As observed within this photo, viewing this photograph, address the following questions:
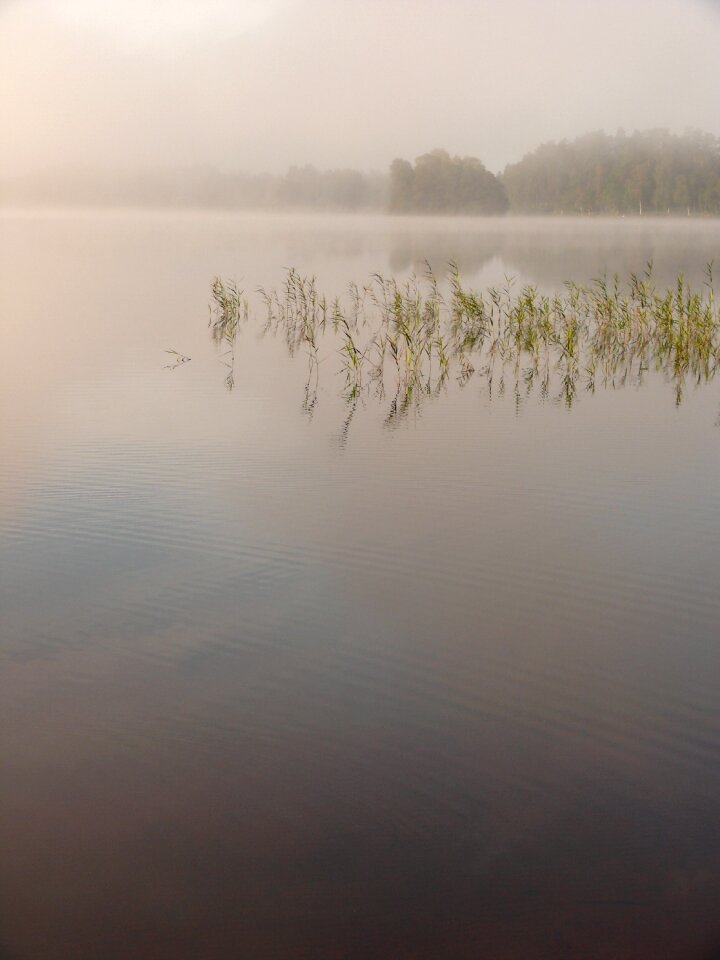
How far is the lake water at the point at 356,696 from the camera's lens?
2.28m

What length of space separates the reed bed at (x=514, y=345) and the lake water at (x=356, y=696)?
2338 millimetres

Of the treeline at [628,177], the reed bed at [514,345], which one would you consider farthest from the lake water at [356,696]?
the treeline at [628,177]

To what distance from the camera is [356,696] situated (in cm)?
311

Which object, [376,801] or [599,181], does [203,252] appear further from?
[599,181]

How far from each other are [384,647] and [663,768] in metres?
1.01

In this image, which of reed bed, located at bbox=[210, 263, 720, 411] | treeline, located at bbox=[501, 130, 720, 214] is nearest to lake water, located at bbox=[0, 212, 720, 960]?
reed bed, located at bbox=[210, 263, 720, 411]

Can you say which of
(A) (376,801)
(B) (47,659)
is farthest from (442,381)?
(A) (376,801)

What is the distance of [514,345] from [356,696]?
25.8 ft

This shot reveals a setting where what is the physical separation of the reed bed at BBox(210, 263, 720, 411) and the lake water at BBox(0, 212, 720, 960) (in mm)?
2338

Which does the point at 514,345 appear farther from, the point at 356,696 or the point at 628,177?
the point at 628,177

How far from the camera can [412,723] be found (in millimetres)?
2955

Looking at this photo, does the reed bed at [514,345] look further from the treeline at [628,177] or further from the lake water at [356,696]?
the treeline at [628,177]

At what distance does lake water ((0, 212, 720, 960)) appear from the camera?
7.48 ft

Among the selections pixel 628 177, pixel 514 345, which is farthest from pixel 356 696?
pixel 628 177
